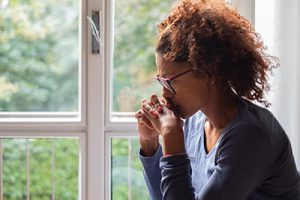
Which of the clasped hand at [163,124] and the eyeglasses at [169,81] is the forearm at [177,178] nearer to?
the clasped hand at [163,124]

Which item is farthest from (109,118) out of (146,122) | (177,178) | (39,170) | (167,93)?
(177,178)

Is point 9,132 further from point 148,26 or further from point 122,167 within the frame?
point 148,26

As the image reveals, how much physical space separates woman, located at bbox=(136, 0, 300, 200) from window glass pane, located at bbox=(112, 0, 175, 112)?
2.13 ft

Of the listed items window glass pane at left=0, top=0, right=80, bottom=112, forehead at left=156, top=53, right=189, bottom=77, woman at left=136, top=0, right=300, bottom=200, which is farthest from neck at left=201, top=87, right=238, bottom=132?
window glass pane at left=0, top=0, right=80, bottom=112

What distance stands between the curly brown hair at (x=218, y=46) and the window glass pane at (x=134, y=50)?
692mm

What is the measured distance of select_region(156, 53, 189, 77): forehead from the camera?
1122mm

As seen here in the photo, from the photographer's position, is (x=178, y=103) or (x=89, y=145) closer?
(x=178, y=103)

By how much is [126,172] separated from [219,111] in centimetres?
91

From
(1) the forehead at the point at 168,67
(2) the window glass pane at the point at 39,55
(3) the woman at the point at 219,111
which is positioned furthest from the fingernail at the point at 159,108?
(2) the window glass pane at the point at 39,55

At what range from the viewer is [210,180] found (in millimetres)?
1057

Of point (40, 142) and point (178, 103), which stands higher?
point (178, 103)

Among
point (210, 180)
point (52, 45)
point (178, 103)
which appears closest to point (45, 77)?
point (52, 45)

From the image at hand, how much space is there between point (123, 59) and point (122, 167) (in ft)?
1.62

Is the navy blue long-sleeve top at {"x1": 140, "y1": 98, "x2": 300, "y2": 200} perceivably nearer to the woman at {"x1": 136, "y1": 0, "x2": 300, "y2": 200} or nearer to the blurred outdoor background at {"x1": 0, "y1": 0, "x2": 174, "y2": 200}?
the woman at {"x1": 136, "y1": 0, "x2": 300, "y2": 200}
